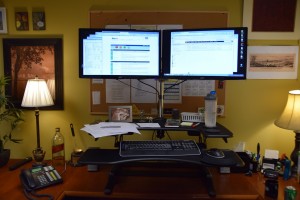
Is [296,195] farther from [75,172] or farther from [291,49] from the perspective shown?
[75,172]

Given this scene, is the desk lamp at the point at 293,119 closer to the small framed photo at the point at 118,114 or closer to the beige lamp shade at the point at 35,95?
the small framed photo at the point at 118,114

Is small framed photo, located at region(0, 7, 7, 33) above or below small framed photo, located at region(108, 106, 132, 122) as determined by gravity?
above

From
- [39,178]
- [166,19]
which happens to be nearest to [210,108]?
[166,19]

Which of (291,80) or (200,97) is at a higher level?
(291,80)

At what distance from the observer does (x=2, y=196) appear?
4.89ft

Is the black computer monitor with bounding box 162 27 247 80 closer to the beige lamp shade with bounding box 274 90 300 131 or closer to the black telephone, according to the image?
the beige lamp shade with bounding box 274 90 300 131

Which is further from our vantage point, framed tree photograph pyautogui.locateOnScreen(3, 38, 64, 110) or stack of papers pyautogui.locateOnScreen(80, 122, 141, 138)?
framed tree photograph pyautogui.locateOnScreen(3, 38, 64, 110)

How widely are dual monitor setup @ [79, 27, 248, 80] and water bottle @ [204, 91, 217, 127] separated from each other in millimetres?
108

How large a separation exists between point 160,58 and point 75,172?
2.96 feet

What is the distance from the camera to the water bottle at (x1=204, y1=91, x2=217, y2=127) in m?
1.64

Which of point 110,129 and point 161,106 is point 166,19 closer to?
point 161,106

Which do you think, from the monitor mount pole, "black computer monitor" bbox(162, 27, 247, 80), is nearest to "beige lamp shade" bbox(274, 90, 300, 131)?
"black computer monitor" bbox(162, 27, 247, 80)

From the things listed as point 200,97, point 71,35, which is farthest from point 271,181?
point 71,35

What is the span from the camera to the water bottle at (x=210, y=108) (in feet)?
5.39
